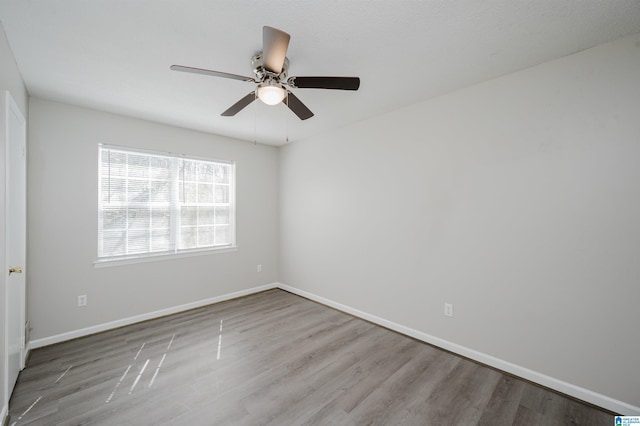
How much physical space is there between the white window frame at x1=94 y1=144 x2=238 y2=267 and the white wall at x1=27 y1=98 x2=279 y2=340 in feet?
0.21

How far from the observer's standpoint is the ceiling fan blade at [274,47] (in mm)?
1402

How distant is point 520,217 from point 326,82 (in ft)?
6.42

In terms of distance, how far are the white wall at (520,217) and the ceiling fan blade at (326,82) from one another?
137 cm

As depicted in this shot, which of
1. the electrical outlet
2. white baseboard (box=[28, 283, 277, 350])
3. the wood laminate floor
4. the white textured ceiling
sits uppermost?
the white textured ceiling

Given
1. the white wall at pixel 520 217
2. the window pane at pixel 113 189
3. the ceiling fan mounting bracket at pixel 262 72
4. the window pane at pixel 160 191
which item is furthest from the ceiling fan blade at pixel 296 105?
the window pane at pixel 113 189

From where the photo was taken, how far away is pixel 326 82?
1.86 metres

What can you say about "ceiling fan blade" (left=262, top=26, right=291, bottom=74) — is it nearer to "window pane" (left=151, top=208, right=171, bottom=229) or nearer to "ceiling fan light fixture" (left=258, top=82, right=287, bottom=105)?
"ceiling fan light fixture" (left=258, top=82, right=287, bottom=105)

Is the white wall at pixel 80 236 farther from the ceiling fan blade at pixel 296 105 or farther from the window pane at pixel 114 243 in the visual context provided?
the ceiling fan blade at pixel 296 105

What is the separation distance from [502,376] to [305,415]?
5.62ft

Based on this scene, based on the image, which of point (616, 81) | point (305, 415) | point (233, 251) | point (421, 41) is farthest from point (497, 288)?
point (233, 251)

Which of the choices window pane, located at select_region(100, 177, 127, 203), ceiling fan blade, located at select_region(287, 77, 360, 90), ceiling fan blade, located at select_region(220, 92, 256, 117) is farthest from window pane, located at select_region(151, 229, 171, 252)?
ceiling fan blade, located at select_region(287, 77, 360, 90)

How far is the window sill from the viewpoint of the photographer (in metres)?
3.13

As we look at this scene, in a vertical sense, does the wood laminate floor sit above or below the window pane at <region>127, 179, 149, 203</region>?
below

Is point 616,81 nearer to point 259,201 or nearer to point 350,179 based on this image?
point 350,179
